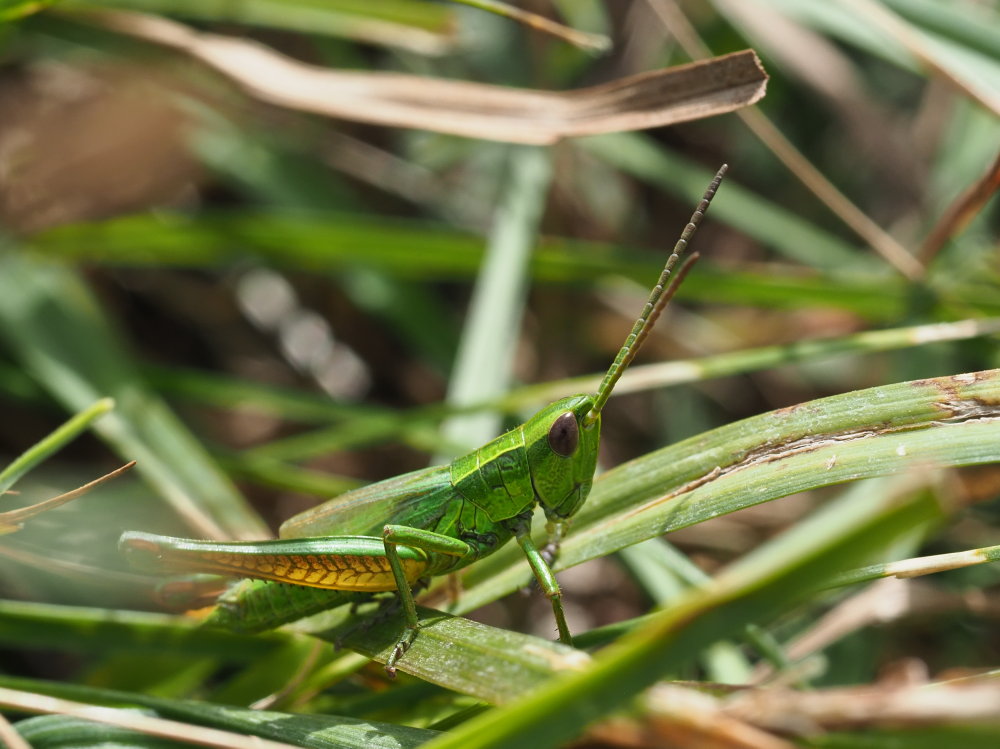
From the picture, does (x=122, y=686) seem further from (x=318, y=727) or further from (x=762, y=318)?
(x=762, y=318)

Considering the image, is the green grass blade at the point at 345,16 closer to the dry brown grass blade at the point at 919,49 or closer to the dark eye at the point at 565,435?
the dry brown grass blade at the point at 919,49

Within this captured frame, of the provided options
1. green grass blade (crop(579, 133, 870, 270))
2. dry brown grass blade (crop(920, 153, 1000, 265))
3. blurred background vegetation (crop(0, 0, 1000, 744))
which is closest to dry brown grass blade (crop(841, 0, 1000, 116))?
blurred background vegetation (crop(0, 0, 1000, 744))

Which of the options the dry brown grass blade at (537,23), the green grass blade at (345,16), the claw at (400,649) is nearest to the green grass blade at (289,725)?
the claw at (400,649)

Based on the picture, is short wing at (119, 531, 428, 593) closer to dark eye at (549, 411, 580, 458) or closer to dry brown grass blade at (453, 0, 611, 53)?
dark eye at (549, 411, 580, 458)

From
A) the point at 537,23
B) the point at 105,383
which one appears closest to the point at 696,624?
the point at 537,23

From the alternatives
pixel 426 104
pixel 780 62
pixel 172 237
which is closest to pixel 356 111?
pixel 426 104
